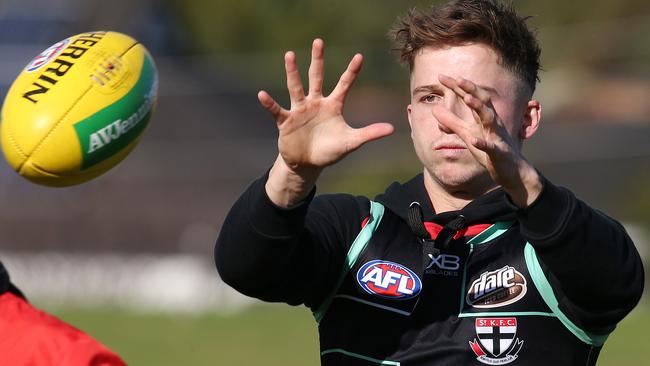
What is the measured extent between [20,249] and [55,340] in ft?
49.3

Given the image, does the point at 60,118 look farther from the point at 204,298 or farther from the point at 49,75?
the point at 204,298

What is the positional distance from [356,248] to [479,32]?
81 cm

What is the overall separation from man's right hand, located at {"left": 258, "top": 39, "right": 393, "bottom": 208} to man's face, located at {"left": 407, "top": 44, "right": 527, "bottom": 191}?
1.05ft

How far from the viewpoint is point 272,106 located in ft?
12.0

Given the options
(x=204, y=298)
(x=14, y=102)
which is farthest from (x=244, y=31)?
(x=14, y=102)

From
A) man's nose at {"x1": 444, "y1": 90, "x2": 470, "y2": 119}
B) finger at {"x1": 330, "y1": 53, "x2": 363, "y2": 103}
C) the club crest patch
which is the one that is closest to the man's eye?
man's nose at {"x1": 444, "y1": 90, "x2": 470, "y2": 119}

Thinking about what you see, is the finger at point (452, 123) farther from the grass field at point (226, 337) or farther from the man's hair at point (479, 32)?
the grass field at point (226, 337)

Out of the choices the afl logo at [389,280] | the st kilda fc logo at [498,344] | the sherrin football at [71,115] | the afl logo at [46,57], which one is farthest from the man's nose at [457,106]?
the afl logo at [46,57]

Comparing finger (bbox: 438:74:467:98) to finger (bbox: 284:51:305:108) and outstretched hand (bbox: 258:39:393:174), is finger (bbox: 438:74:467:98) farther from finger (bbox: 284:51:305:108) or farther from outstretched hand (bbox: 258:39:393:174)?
finger (bbox: 284:51:305:108)

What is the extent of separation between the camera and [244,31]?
1258 inches

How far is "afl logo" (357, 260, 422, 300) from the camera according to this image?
399 centimetres

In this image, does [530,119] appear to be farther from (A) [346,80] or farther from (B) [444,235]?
(A) [346,80]

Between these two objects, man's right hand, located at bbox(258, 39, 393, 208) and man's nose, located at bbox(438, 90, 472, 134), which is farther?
man's nose, located at bbox(438, 90, 472, 134)

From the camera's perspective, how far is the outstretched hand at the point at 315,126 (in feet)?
12.1
